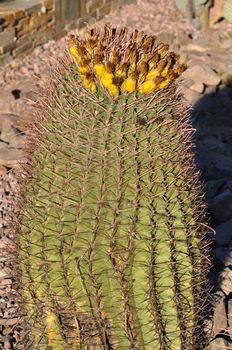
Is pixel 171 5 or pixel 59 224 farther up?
pixel 171 5

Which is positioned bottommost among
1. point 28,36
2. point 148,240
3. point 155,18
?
point 148,240

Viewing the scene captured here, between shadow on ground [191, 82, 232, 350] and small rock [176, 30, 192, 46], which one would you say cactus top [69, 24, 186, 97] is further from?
small rock [176, 30, 192, 46]

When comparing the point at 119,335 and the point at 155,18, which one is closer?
the point at 119,335

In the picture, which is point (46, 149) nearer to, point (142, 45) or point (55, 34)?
point (142, 45)

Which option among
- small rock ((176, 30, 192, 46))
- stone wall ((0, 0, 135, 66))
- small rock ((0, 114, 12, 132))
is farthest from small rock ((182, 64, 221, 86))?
small rock ((0, 114, 12, 132))

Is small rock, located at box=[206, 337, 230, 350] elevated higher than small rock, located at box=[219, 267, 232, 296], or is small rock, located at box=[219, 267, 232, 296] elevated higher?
small rock, located at box=[219, 267, 232, 296]

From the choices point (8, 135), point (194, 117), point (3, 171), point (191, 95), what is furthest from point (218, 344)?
point (191, 95)

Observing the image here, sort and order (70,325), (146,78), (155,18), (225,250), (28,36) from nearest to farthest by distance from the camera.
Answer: (146,78) < (70,325) < (225,250) < (28,36) < (155,18)

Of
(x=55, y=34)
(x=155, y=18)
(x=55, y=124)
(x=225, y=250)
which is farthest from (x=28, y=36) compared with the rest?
(x=55, y=124)
